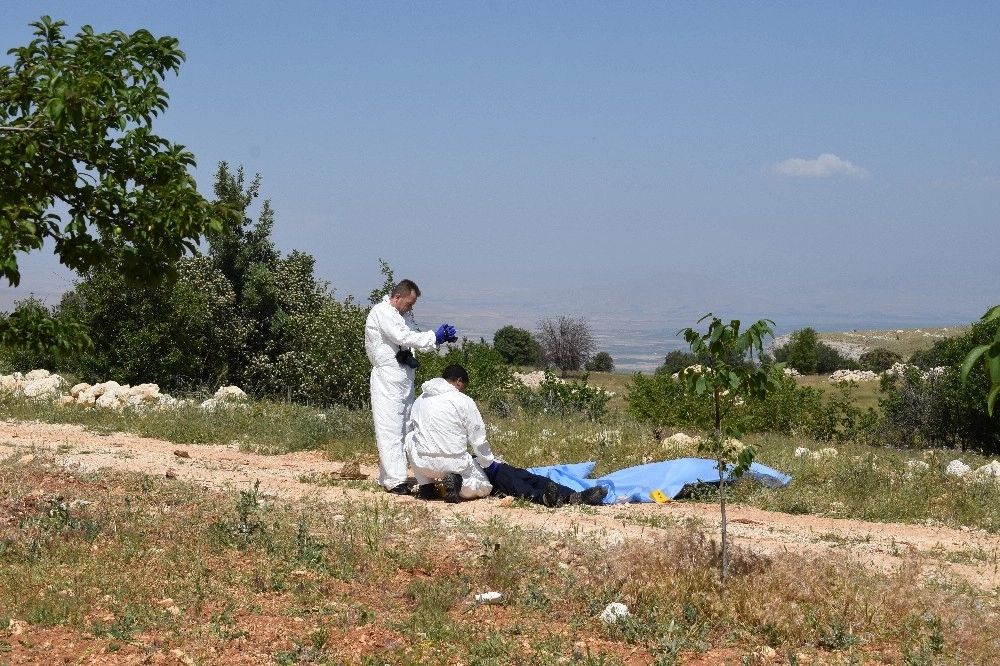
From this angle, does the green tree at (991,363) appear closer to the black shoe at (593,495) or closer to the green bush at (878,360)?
the black shoe at (593,495)

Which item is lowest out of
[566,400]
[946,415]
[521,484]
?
[946,415]

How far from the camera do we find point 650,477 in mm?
10031

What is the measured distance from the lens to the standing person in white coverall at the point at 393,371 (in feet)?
30.5

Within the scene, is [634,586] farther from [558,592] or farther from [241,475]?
[241,475]

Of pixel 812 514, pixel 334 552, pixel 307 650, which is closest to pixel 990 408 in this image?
pixel 307 650

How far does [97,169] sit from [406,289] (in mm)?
3716

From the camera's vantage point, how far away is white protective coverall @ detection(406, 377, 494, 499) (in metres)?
8.84

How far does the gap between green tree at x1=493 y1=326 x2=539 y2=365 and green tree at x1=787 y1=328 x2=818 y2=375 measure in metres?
14.9

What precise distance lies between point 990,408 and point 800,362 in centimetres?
5831

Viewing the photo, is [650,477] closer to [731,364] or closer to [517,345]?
[731,364]

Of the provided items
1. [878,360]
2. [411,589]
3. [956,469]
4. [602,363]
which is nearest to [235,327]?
[956,469]

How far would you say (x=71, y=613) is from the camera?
16.8ft

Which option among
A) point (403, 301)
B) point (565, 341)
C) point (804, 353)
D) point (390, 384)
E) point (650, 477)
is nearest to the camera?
point (403, 301)

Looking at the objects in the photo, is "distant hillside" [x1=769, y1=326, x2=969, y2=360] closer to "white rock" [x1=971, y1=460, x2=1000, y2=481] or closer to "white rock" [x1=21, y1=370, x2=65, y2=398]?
"white rock" [x1=21, y1=370, x2=65, y2=398]
